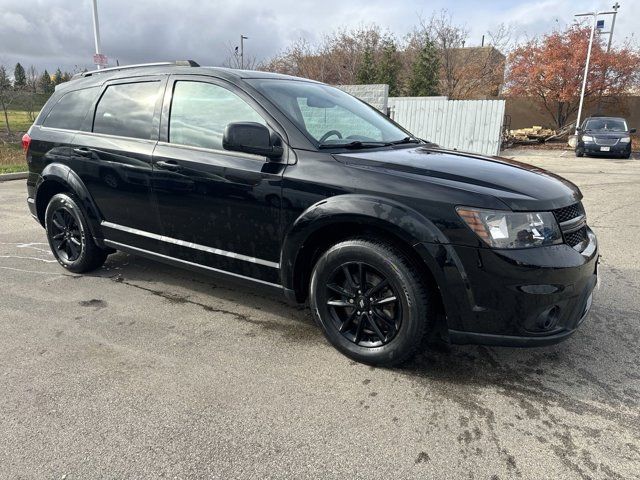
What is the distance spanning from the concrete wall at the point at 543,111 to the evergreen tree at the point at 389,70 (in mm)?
6403

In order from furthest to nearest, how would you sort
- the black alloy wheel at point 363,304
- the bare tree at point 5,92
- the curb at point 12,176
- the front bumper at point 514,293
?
the bare tree at point 5,92, the curb at point 12,176, the black alloy wheel at point 363,304, the front bumper at point 514,293

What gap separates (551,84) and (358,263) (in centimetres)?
2619

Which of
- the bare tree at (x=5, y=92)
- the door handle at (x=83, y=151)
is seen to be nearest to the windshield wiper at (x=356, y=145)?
the door handle at (x=83, y=151)

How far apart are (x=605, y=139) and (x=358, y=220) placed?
17658mm

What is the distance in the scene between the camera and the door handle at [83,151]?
4.04 metres

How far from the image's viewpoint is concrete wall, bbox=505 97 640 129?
25.6 m

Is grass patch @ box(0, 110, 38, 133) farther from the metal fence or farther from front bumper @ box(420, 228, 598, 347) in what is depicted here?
front bumper @ box(420, 228, 598, 347)

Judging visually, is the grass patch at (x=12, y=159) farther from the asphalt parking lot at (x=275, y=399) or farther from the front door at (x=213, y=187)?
the front door at (x=213, y=187)

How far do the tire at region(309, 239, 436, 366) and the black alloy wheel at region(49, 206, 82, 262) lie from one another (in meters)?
2.66

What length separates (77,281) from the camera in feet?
14.4

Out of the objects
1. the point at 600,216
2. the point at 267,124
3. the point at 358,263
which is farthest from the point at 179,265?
the point at 600,216

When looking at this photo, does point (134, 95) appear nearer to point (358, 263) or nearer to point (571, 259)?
point (358, 263)

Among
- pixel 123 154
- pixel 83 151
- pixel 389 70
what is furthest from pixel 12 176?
pixel 389 70

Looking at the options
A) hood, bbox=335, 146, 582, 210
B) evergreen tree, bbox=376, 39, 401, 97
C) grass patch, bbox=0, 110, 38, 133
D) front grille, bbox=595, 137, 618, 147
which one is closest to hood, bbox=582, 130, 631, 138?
front grille, bbox=595, 137, 618, 147
